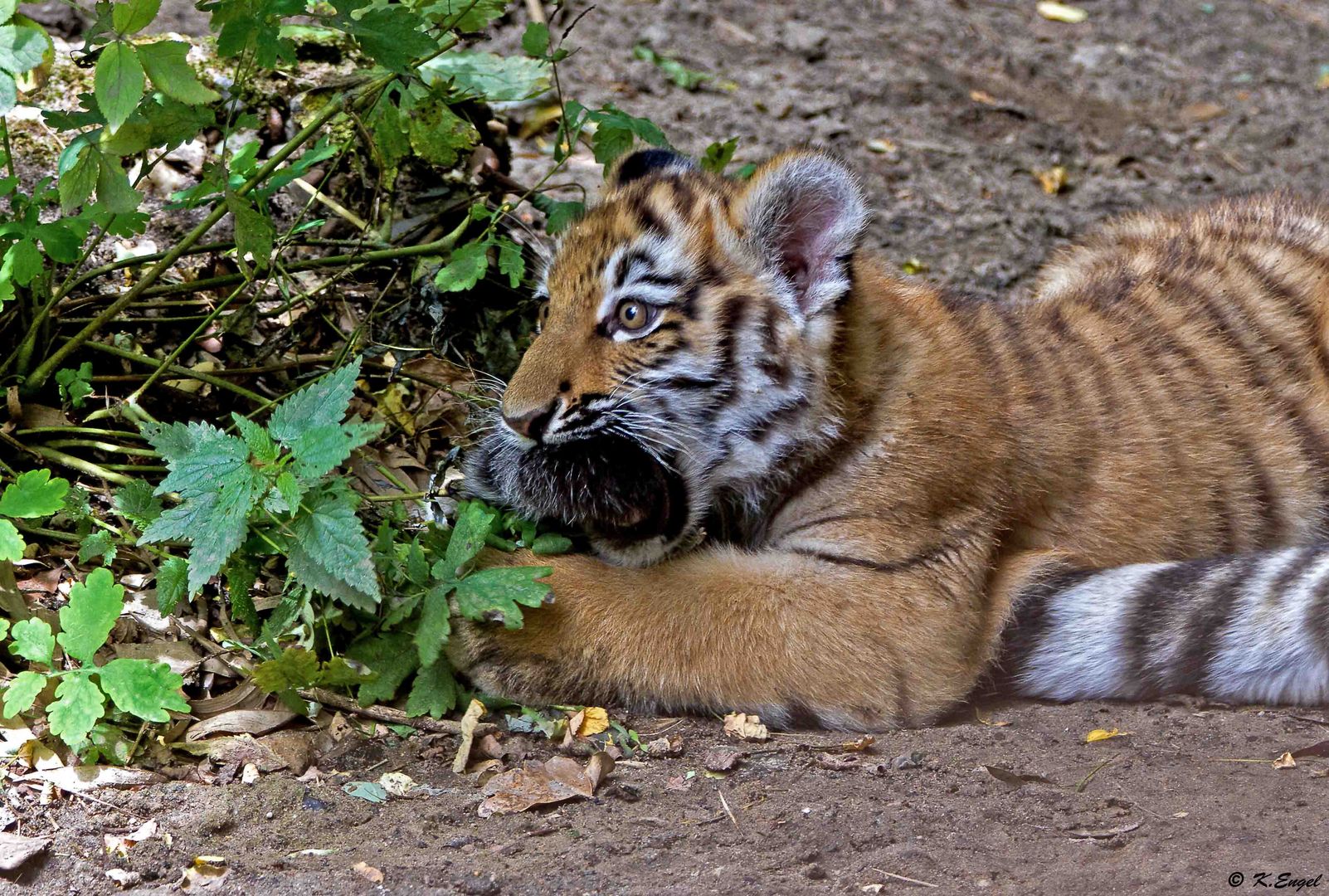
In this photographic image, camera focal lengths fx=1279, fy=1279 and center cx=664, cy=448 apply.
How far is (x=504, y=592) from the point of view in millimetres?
2842

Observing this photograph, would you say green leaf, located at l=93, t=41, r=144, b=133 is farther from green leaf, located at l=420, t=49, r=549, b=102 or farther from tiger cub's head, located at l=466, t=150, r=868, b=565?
green leaf, located at l=420, t=49, r=549, b=102

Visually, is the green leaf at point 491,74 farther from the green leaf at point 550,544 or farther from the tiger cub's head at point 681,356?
the green leaf at point 550,544

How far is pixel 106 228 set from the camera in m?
2.96

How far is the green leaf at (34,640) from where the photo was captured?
8.50 feet

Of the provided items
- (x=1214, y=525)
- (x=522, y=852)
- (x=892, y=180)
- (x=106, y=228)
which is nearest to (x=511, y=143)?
(x=892, y=180)

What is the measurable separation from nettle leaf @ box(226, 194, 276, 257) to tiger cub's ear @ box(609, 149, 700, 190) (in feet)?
3.33

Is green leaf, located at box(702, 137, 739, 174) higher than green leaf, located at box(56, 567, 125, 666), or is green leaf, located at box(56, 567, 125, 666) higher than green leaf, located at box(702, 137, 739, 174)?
green leaf, located at box(702, 137, 739, 174)

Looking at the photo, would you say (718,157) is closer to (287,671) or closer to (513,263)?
(513,263)

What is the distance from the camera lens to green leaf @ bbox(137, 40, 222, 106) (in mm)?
2408

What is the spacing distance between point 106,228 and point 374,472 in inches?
39.2

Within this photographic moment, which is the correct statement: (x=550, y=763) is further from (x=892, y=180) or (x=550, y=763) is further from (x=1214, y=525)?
(x=892, y=180)

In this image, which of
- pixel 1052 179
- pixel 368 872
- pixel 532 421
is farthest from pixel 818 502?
pixel 1052 179

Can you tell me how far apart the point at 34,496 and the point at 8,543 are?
0.35ft

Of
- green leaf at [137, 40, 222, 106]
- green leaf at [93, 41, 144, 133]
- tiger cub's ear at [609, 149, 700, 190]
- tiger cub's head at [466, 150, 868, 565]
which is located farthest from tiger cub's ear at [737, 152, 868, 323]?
green leaf at [93, 41, 144, 133]
